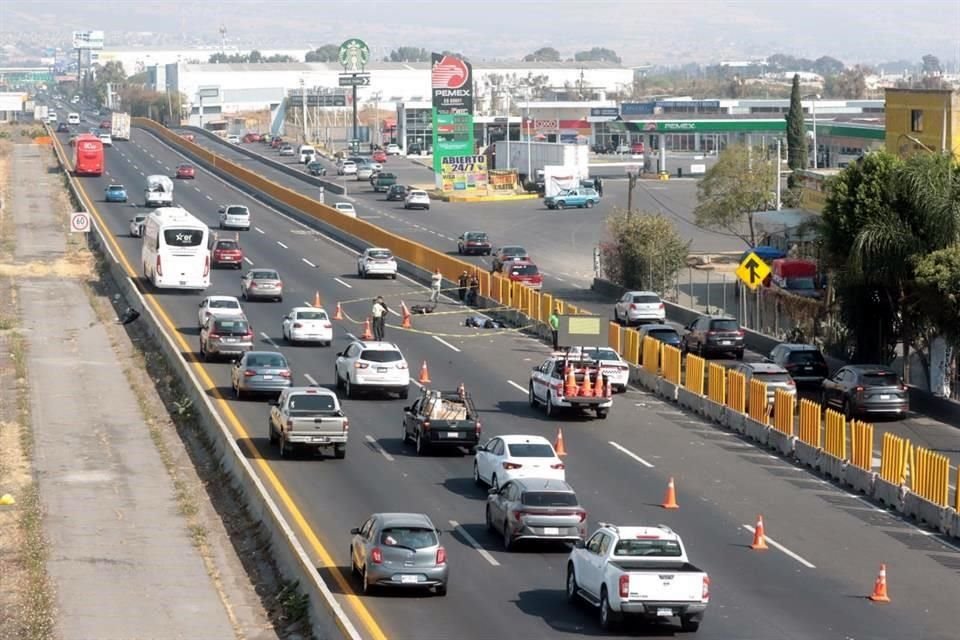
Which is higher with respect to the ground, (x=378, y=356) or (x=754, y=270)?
(x=754, y=270)

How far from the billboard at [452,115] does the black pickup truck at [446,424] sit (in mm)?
81199

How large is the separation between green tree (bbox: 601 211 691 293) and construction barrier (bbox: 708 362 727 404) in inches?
926

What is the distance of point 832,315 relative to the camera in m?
53.2

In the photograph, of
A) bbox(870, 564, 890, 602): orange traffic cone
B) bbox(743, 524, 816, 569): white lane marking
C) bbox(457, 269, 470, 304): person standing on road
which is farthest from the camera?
bbox(457, 269, 470, 304): person standing on road

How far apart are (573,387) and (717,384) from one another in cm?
390

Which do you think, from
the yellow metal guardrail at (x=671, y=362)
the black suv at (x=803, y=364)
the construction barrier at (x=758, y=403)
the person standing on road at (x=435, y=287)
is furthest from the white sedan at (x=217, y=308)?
the construction barrier at (x=758, y=403)

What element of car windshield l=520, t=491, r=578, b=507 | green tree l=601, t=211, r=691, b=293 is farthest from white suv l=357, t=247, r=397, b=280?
car windshield l=520, t=491, r=578, b=507

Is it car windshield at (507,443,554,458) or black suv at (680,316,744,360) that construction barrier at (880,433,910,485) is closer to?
car windshield at (507,443,554,458)

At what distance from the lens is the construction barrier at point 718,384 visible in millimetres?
43156

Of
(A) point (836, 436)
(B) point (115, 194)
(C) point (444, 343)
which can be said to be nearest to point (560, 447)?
(A) point (836, 436)

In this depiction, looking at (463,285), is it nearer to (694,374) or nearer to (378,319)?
(378,319)

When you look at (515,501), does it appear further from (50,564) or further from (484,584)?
(50,564)

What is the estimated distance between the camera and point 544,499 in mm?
28781

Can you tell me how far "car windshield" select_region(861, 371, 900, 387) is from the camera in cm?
4266
